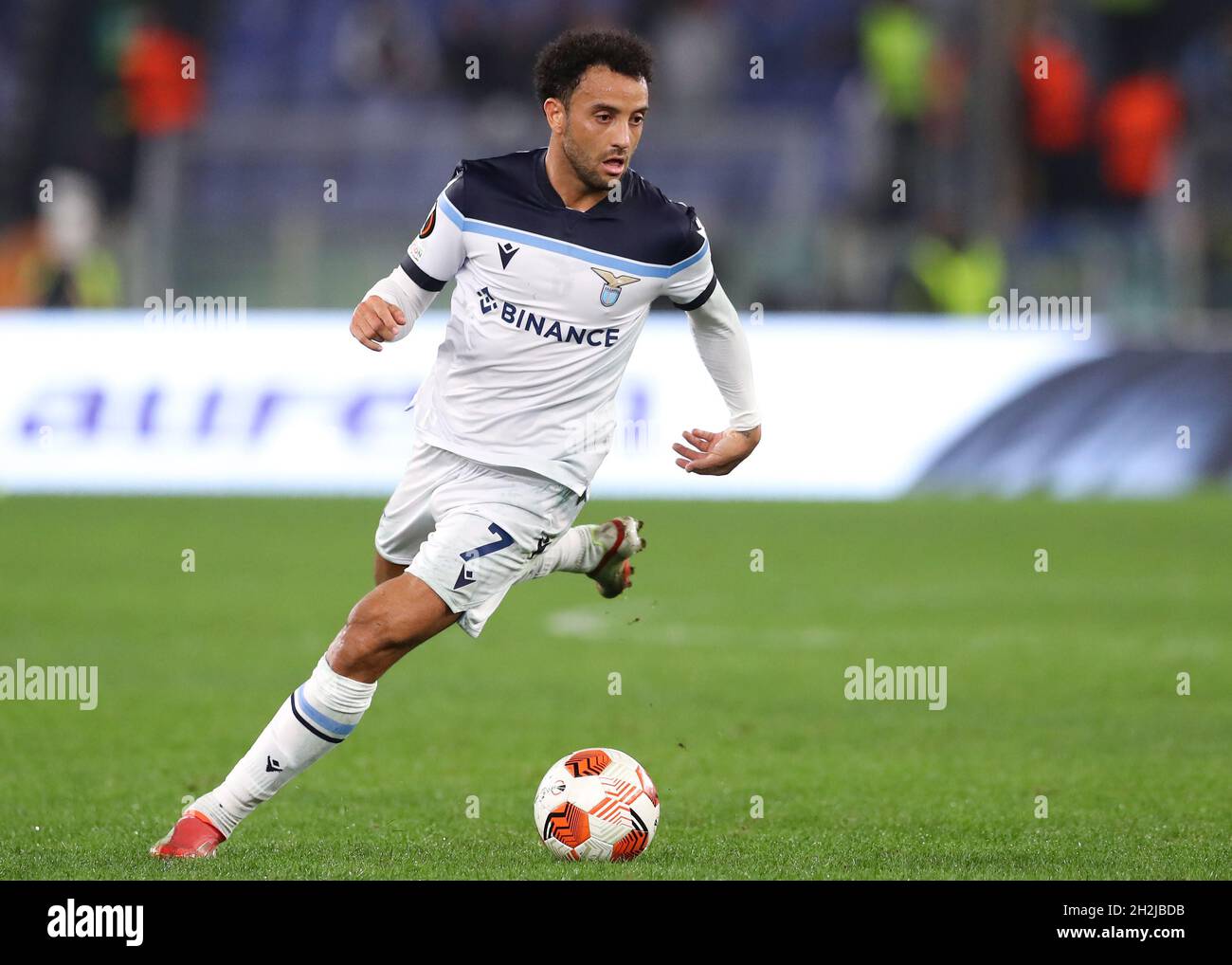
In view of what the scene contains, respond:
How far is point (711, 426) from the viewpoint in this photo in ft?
50.6

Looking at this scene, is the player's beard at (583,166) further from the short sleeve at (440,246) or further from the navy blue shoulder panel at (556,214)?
the short sleeve at (440,246)

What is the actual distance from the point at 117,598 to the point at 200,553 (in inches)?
64.8

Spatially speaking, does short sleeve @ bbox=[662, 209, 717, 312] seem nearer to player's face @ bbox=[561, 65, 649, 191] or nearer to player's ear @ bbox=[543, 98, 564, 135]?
player's face @ bbox=[561, 65, 649, 191]

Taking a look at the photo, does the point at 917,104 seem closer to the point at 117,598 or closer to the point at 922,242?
the point at 922,242

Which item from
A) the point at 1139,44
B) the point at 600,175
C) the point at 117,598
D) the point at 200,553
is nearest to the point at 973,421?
the point at 200,553

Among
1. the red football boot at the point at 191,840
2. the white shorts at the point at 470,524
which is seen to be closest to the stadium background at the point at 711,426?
the red football boot at the point at 191,840

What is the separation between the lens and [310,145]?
19.9 meters

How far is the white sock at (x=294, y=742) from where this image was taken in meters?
5.84

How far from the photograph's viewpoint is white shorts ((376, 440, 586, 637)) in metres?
5.89

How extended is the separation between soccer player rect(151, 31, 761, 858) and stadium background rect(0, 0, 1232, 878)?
1.86 ft

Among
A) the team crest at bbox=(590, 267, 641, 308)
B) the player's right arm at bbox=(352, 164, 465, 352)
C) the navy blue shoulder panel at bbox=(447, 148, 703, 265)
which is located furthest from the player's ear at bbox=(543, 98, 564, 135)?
the team crest at bbox=(590, 267, 641, 308)

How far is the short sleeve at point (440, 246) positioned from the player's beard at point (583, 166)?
35cm

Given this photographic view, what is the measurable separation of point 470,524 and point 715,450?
84 cm
